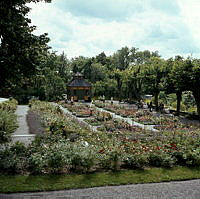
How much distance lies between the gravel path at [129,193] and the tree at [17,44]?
13.3ft

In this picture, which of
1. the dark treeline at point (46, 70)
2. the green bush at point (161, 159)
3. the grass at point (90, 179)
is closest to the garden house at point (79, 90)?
the dark treeline at point (46, 70)

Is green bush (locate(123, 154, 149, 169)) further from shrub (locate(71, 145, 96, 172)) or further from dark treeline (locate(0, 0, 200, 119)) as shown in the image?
dark treeline (locate(0, 0, 200, 119))

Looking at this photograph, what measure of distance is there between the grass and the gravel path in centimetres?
21

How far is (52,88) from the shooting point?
155ft

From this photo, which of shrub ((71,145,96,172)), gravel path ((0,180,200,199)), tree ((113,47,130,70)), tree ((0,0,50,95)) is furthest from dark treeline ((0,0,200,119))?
tree ((113,47,130,70))

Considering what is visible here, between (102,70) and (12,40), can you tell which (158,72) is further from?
(102,70)

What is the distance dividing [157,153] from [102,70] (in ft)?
179

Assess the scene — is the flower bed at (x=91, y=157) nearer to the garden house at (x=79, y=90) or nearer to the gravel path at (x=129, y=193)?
the gravel path at (x=129, y=193)

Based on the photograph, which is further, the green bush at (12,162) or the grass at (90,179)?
the green bush at (12,162)

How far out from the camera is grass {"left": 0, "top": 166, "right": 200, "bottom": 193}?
22.0ft

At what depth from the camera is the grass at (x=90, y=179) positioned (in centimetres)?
671

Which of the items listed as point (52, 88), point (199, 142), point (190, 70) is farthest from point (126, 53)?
point (199, 142)

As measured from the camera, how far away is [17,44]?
28.0 feet

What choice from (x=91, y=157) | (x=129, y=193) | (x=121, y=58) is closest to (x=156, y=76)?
(x=91, y=157)
